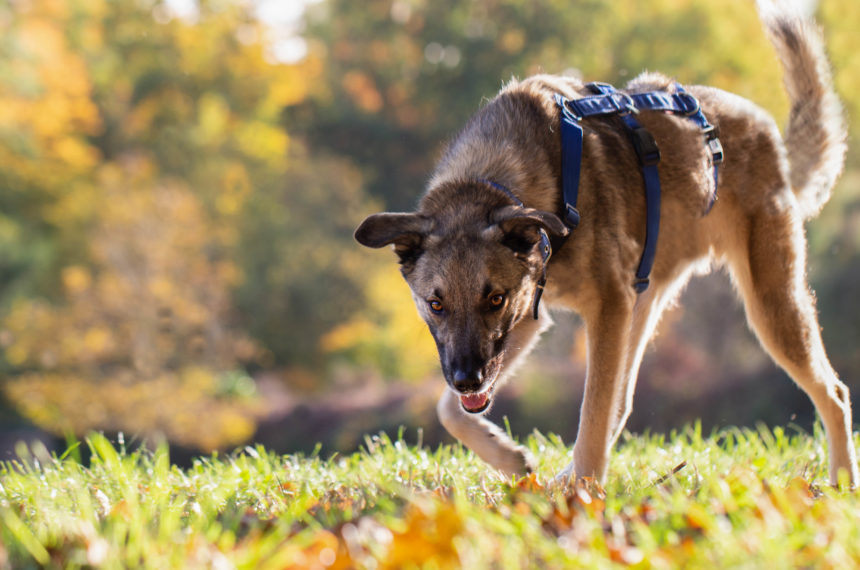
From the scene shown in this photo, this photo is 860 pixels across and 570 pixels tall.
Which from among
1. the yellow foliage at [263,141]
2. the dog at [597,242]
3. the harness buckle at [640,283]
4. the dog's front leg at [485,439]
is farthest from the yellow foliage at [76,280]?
the harness buckle at [640,283]

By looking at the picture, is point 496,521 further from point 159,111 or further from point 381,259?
point 159,111

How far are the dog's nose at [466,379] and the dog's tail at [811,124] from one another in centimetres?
246

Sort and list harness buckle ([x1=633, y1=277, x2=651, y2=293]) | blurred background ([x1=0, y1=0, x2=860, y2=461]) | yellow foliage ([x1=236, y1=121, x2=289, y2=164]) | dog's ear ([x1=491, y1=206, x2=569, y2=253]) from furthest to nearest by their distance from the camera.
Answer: yellow foliage ([x1=236, y1=121, x2=289, y2=164]) → blurred background ([x1=0, y1=0, x2=860, y2=461]) → harness buckle ([x1=633, y1=277, x2=651, y2=293]) → dog's ear ([x1=491, y1=206, x2=569, y2=253])

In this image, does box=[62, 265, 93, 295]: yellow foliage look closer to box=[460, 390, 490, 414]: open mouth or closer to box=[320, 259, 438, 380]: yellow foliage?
box=[320, 259, 438, 380]: yellow foliage

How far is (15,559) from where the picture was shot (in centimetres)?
235

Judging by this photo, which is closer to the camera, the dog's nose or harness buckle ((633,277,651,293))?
the dog's nose

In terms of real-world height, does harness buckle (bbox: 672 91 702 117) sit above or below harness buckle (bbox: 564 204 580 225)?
above

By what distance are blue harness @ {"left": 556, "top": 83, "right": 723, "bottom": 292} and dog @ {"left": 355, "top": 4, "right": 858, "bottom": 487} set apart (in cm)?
4

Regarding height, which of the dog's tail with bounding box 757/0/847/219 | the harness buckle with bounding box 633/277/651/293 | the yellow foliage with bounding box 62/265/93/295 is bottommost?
the yellow foliage with bounding box 62/265/93/295

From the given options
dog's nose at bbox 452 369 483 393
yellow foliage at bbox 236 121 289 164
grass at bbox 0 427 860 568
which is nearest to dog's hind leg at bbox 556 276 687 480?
grass at bbox 0 427 860 568

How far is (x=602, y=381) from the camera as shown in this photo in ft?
12.8

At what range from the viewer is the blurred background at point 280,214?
20266 mm

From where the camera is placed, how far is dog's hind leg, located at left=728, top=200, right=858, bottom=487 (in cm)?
432

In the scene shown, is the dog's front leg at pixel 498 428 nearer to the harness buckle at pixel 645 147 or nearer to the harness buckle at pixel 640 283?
the harness buckle at pixel 640 283
